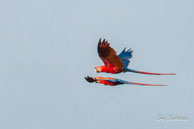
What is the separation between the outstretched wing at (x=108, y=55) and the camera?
29.4 m

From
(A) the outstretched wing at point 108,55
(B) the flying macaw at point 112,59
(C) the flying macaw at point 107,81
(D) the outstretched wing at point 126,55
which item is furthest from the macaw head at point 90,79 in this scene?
(D) the outstretched wing at point 126,55

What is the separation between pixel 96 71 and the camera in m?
31.8

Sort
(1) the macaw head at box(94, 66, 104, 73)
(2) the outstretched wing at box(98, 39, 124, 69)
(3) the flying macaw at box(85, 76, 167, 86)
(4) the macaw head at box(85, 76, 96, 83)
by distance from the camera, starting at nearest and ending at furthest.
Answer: (2) the outstretched wing at box(98, 39, 124, 69), (3) the flying macaw at box(85, 76, 167, 86), (4) the macaw head at box(85, 76, 96, 83), (1) the macaw head at box(94, 66, 104, 73)

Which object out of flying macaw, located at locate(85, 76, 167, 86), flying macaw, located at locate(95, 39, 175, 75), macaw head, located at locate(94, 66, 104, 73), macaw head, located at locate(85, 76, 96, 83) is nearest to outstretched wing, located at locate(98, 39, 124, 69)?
flying macaw, located at locate(95, 39, 175, 75)

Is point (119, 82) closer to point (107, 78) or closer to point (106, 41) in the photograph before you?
point (107, 78)

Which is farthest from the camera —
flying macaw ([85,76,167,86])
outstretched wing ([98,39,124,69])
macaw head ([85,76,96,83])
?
macaw head ([85,76,96,83])

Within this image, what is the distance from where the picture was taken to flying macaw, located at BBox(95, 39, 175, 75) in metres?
29.5

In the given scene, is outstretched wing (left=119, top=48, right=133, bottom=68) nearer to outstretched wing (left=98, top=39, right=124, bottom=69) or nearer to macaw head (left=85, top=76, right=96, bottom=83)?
outstretched wing (left=98, top=39, right=124, bottom=69)

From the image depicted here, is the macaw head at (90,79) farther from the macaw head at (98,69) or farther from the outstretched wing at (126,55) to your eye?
the outstretched wing at (126,55)

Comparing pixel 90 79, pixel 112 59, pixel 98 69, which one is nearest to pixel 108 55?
pixel 112 59

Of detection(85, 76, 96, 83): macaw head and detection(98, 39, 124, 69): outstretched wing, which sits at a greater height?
detection(98, 39, 124, 69): outstretched wing

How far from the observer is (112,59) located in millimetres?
30453

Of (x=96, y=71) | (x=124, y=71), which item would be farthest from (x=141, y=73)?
(x=96, y=71)

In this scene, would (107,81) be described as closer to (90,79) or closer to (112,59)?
(90,79)
